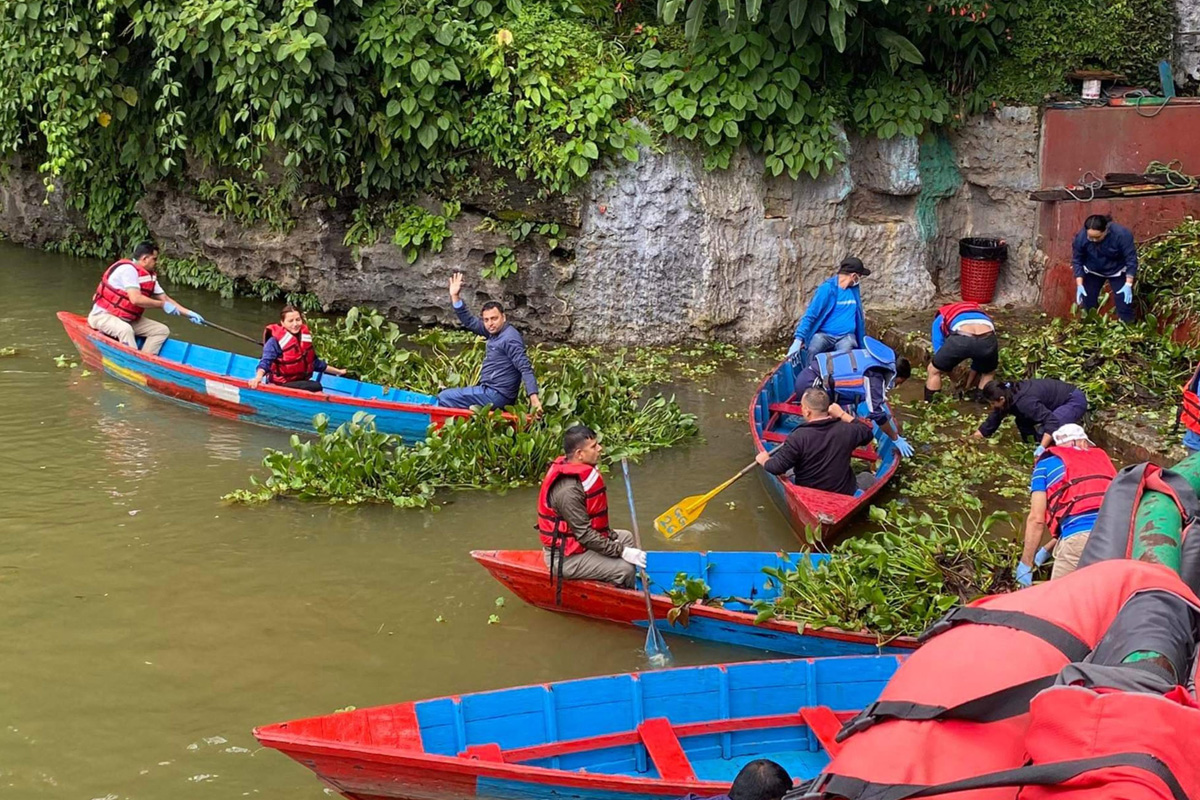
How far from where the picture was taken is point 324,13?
13711 mm

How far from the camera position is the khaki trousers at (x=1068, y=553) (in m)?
6.25

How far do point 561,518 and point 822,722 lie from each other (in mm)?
2248

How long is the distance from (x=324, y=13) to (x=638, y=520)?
308 inches

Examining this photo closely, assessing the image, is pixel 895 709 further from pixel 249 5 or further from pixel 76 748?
pixel 249 5

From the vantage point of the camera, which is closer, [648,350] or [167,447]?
[167,447]

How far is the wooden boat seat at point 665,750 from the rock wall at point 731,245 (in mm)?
8752

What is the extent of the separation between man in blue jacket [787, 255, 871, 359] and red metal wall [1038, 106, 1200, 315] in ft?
10.6

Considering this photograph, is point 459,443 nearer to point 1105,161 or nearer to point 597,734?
point 597,734

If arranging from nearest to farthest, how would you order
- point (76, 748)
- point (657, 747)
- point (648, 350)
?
point (657, 747), point (76, 748), point (648, 350)

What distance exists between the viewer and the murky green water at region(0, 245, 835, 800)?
21.9 feet

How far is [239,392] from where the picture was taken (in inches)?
460

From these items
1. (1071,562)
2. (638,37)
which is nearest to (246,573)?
(1071,562)

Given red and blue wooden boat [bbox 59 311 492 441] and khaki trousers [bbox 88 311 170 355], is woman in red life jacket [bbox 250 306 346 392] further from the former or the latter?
khaki trousers [bbox 88 311 170 355]

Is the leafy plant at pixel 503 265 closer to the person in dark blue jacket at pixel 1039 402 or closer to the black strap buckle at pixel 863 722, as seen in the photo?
the person in dark blue jacket at pixel 1039 402
